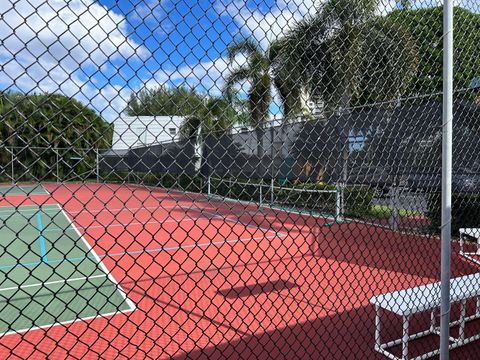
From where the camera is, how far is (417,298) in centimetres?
342

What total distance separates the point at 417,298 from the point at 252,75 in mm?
2661

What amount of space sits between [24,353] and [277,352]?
2326 mm

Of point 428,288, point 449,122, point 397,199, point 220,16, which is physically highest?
point 220,16

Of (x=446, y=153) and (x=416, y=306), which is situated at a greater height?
(x=446, y=153)

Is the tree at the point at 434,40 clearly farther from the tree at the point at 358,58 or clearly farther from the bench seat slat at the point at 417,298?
the bench seat slat at the point at 417,298

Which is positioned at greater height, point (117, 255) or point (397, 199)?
point (397, 199)

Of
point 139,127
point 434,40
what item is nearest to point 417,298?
point 434,40

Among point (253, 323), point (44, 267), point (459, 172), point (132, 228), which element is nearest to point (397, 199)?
point (459, 172)

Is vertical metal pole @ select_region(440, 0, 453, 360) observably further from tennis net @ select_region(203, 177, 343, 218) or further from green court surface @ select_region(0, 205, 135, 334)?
tennis net @ select_region(203, 177, 343, 218)

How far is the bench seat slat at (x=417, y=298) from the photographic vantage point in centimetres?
325

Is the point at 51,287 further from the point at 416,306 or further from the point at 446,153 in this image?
the point at 446,153

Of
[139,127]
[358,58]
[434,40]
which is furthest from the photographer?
[358,58]

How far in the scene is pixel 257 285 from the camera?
17.0 feet

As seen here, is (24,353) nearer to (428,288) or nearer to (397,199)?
(428,288)
